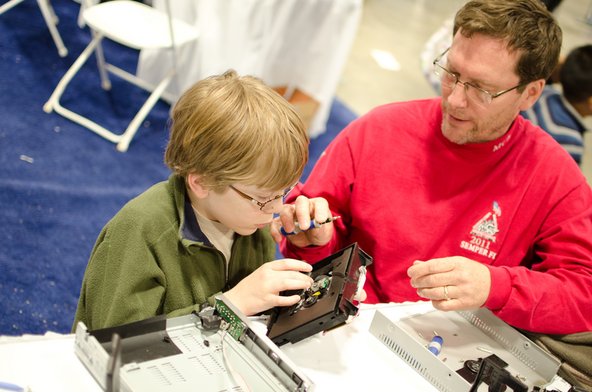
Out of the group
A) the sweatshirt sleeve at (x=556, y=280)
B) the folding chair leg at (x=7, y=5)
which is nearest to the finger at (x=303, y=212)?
the sweatshirt sleeve at (x=556, y=280)

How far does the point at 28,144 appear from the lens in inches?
116

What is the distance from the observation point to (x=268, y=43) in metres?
3.38

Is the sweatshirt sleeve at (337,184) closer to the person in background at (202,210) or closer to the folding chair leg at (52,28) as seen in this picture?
the person in background at (202,210)

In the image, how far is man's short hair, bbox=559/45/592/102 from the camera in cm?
296

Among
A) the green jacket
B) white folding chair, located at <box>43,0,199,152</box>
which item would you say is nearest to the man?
the green jacket

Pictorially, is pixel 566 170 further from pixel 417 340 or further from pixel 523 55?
pixel 417 340

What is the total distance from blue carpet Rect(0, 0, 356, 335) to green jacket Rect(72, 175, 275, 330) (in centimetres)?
104

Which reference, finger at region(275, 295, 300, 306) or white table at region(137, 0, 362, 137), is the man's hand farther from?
white table at region(137, 0, 362, 137)

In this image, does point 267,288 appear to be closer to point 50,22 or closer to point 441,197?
point 441,197

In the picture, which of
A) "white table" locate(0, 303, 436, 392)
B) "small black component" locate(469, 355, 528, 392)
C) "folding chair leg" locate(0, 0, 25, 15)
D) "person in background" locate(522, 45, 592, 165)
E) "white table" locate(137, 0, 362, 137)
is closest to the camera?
"white table" locate(0, 303, 436, 392)

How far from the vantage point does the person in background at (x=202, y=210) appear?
3.83ft

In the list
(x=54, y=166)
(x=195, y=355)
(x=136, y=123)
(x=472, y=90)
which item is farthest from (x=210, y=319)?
(x=136, y=123)

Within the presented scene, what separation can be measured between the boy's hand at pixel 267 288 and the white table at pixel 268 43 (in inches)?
92.5

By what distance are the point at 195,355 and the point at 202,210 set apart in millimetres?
339
